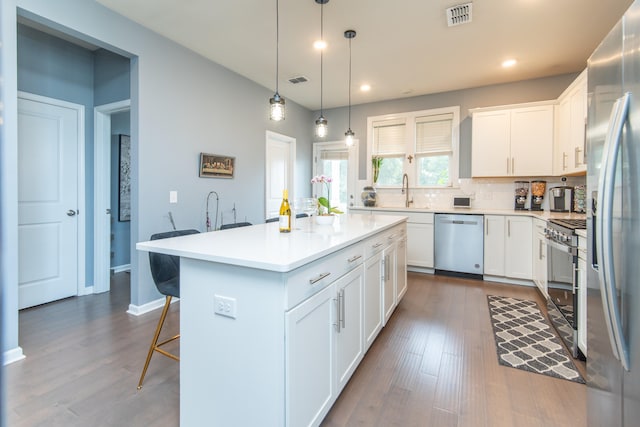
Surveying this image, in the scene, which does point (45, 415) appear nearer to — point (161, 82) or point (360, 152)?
point (161, 82)

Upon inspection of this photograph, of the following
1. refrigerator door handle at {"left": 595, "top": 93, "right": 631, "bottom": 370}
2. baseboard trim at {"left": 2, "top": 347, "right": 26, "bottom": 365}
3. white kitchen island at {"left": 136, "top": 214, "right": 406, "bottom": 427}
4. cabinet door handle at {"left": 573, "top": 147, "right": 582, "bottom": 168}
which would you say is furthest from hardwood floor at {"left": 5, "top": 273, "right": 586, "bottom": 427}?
cabinet door handle at {"left": 573, "top": 147, "right": 582, "bottom": 168}

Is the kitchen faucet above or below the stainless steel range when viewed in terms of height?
Result: above

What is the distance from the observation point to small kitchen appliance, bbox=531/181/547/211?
4227mm

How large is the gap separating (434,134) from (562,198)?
197 centimetres

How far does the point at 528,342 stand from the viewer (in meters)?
2.51

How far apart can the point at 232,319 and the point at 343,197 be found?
184 inches

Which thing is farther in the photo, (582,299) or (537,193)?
(537,193)

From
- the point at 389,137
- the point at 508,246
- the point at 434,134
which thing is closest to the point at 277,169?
the point at 389,137

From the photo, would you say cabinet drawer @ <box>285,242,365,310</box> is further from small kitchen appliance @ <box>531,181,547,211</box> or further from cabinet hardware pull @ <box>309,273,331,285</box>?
small kitchen appliance @ <box>531,181,547,211</box>

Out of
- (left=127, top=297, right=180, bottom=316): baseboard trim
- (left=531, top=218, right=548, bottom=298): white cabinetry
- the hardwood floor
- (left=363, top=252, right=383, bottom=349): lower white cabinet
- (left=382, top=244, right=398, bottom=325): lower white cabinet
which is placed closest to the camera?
the hardwood floor

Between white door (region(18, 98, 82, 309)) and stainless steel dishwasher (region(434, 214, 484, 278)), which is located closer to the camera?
white door (region(18, 98, 82, 309))

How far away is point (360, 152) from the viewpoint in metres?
5.65

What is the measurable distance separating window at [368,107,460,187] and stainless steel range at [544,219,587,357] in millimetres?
2285

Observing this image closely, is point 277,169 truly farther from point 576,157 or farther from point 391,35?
point 576,157
